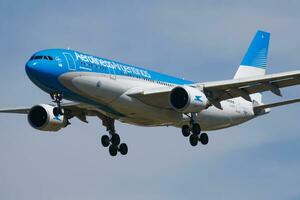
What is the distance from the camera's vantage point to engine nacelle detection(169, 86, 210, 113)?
168ft

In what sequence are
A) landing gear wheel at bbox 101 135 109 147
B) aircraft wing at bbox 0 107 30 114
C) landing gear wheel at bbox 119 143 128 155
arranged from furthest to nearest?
aircraft wing at bbox 0 107 30 114
landing gear wheel at bbox 119 143 128 155
landing gear wheel at bbox 101 135 109 147

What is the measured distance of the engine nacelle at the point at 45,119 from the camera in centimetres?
5594

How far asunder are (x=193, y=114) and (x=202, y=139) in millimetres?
1712

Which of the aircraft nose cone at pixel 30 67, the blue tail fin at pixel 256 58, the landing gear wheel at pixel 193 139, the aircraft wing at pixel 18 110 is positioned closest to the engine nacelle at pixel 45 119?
the aircraft wing at pixel 18 110

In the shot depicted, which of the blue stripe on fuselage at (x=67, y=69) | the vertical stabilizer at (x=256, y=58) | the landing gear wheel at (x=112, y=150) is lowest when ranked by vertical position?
the landing gear wheel at (x=112, y=150)

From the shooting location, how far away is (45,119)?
56094 millimetres

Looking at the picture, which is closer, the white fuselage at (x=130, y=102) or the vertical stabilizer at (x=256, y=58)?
the white fuselage at (x=130, y=102)

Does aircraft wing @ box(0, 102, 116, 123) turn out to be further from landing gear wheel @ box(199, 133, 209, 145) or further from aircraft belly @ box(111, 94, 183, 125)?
landing gear wheel @ box(199, 133, 209, 145)

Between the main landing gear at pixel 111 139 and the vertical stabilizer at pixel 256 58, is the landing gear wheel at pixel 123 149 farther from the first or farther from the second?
the vertical stabilizer at pixel 256 58

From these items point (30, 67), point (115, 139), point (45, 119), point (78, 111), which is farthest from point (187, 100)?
point (45, 119)

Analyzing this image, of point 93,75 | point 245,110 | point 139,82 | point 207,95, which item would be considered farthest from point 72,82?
point 245,110

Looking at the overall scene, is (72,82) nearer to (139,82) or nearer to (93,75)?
(93,75)

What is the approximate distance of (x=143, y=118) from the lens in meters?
53.5

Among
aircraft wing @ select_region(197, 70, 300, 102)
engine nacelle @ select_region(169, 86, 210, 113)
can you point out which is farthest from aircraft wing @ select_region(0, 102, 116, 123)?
aircraft wing @ select_region(197, 70, 300, 102)
